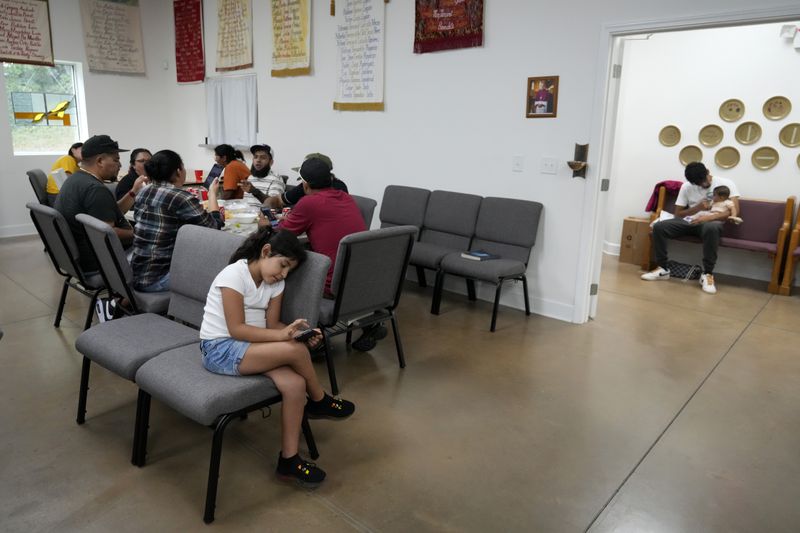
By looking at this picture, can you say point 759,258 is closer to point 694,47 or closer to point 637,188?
point 637,188

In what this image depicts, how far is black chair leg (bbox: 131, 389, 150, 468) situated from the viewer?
2203mm

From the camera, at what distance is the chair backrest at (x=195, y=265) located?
2486 millimetres

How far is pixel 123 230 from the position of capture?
338cm

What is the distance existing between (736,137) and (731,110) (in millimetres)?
266

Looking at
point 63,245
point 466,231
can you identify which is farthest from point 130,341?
point 466,231

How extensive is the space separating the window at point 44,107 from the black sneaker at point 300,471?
6.20m

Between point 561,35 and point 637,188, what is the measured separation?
288cm

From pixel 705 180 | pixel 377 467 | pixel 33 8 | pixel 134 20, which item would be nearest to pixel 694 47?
pixel 705 180

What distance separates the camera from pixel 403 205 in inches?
→ 190

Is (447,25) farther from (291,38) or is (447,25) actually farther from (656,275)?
(656,275)

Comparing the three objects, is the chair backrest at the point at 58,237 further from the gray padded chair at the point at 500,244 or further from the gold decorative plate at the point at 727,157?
the gold decorative plate at the point at 727,157

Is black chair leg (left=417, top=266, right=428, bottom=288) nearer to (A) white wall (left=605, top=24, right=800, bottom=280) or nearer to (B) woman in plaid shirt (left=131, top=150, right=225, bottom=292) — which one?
(B) woman in plaid shirt (left=131, top=150, right=225, bottom=292)

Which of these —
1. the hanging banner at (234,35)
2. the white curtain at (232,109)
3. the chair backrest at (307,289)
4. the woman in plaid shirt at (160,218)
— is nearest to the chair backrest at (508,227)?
the woman in plaid shirt at (160,218)

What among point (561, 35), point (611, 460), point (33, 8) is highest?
point (33, 8)
